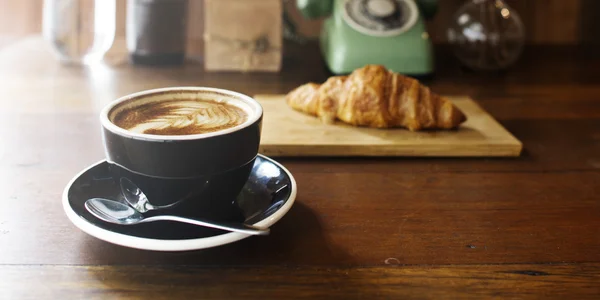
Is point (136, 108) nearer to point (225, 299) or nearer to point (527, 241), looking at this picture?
point (225, 299)

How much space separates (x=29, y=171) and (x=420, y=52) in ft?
2.51

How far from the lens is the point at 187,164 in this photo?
53 centimetres

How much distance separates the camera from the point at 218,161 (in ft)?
1.77

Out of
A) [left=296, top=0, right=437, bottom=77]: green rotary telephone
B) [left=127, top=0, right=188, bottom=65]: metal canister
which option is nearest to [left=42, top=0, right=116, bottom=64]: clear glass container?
[left=127, top=0, right=188, bottom=65]: metal canister

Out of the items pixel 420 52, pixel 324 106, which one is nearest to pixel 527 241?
pixel 324 106

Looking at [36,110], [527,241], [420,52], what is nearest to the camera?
[527,241]

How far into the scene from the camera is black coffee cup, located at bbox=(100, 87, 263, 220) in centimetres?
52

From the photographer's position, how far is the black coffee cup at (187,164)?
523mm

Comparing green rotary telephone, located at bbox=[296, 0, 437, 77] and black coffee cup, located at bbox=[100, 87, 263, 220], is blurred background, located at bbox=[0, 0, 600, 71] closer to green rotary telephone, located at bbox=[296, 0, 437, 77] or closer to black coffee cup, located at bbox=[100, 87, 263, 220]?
green rotary telephone, located at bbox=[296, 0, 437, 77]

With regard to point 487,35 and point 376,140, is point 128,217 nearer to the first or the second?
point 376,140

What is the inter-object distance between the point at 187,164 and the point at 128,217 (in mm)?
78

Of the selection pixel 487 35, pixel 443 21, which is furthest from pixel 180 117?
pixel 443 21

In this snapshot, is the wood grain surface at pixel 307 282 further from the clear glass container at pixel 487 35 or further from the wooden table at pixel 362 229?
the clear glass container at pixel 487 35

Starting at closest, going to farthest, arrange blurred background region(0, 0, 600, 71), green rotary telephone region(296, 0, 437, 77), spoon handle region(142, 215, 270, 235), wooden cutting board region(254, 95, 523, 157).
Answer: spoon handle region(142, 215, 270, 235)
wooden cutting board region(254, 95, 523, 157)
green rotary telephone region(296, 0, 437, 77)
blurred background region(0, 0, 600, 71)
